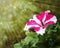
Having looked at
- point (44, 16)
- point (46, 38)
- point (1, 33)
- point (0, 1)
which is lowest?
point (46, 38)

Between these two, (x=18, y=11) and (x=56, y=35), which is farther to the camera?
(x=18, y=11)

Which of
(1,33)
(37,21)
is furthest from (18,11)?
(37,21)

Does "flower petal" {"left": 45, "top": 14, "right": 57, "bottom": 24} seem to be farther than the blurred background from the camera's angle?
No

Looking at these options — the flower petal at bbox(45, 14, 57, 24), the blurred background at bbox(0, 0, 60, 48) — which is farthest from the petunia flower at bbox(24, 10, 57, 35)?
the blurred background at bbox(0, 0, 60, 48)

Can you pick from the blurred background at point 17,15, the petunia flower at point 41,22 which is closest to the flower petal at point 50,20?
the petunia flower at point 41,22

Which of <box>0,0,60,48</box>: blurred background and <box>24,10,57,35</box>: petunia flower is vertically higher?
<box>0,0,60,48</box>: blurred background

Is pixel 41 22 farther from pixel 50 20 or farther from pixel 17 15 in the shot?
pixel 17 15

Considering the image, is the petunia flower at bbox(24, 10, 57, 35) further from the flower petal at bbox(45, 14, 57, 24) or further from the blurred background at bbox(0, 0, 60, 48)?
the blurred background at bbox(0, 0, 60, 48)

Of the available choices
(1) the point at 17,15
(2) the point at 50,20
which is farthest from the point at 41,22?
(1) the point at 17,15

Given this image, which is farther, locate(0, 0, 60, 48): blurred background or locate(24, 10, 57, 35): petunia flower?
locate(0, 0, 60, 48): blurred background

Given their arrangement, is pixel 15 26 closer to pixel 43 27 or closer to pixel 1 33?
pixel 1 33

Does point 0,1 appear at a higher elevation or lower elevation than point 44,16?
higher
